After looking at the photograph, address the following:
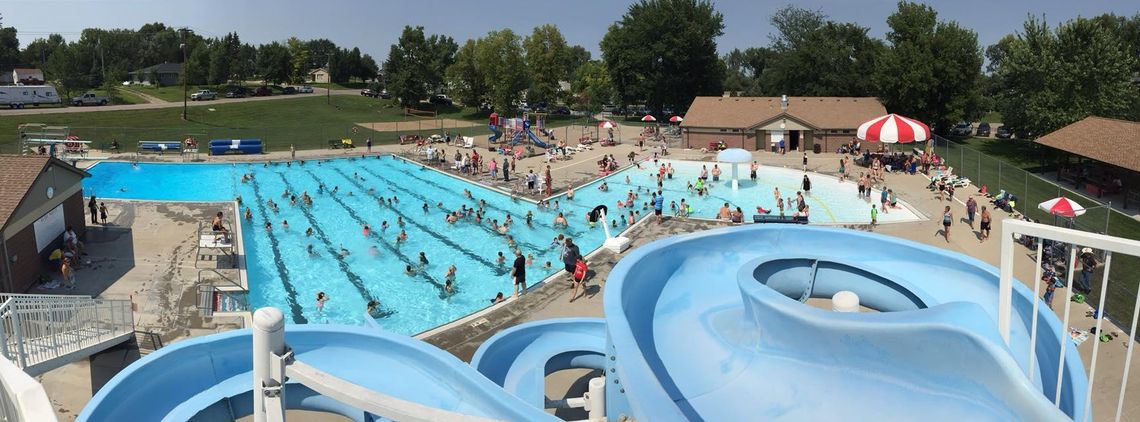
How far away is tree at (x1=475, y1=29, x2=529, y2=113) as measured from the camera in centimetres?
6581

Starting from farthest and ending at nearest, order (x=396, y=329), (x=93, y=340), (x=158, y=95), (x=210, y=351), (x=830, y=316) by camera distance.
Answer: (x=158, y=95) < (x=396, y=329) < (x=93, y=340) < (x=210, y=351) < (x=830, y=316)

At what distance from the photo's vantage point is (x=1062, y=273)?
19297 millimetres

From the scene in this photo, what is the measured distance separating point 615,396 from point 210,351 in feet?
16.4

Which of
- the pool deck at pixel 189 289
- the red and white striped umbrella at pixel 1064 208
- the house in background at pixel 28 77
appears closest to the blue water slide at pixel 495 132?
the pool deck at pixel 189 289

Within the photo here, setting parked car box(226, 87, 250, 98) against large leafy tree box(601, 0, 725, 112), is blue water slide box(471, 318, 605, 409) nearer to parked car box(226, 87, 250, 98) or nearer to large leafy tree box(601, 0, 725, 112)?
large leafy tree box(601, 0, 725, 112)

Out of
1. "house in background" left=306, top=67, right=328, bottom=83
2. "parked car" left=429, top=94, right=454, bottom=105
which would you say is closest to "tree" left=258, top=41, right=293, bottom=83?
"parked car" left=429, top=94, right=454, bottom=105

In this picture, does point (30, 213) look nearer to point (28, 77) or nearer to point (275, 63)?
point (275, 63)

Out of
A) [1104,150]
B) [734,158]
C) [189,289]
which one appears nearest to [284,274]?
[189,289]

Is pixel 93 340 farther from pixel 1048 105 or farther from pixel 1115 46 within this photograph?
pixel 1115 46

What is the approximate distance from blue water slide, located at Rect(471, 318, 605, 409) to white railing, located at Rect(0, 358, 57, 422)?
7.78 metres

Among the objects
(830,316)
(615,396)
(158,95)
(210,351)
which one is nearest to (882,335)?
(830,316)

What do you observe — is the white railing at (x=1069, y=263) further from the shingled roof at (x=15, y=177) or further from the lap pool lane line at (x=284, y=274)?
the shingled roof at (x=15, y=177)

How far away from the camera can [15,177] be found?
18.1m

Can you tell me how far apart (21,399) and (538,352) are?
9.47 meters
